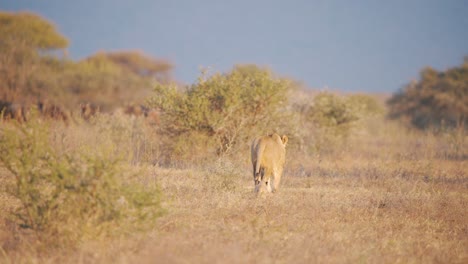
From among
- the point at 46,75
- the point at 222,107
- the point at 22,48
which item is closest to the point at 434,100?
the point at 222,107

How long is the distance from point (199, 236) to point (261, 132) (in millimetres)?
7499

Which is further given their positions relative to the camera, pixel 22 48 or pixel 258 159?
pixel 22 48

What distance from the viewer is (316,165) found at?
13.3 metres

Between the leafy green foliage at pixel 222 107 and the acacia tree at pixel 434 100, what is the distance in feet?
58.0

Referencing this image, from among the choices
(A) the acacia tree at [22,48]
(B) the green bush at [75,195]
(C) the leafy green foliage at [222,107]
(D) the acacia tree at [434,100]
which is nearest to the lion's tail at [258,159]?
(B) the green bush at [75,195]

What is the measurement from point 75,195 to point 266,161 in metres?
3.90

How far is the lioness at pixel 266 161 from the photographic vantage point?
27.1 feet

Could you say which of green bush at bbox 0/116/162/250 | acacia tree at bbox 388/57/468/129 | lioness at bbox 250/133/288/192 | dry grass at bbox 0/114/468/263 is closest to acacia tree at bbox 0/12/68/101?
dry grass at bbox 0/114/468/263

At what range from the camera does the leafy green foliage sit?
1223cm

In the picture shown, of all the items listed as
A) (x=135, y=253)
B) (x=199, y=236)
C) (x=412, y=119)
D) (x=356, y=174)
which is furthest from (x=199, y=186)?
(x=412, y=119)

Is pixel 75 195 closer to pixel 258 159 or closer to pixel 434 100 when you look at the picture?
pixel 258 159

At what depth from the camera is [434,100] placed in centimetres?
3008

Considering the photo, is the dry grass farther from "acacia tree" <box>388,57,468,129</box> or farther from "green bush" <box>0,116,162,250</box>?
"acacia tree" <box>388,57,468,129</box>

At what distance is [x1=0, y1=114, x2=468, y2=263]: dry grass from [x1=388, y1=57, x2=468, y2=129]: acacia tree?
19464 mm
